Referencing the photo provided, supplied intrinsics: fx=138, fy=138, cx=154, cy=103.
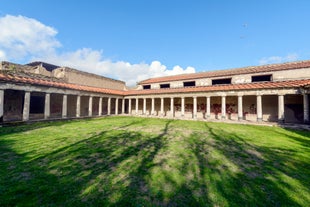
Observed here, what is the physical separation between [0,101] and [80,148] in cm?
1228

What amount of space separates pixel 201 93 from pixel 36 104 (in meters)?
23.1

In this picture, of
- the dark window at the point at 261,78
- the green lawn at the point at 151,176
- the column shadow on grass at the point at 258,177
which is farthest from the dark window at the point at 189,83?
the column shadow on grass at the point at 258,177

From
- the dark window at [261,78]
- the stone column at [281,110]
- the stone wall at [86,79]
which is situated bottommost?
the stone column at [281,110]

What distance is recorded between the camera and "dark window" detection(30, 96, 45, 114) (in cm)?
1841

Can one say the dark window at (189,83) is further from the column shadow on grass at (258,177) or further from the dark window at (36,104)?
the dark window at (36,104)

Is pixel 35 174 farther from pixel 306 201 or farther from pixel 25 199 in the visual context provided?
pixel 306 201

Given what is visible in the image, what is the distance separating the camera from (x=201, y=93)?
20.4 m

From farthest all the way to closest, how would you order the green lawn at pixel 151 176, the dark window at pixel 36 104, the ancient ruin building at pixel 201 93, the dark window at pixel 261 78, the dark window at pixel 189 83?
the dark window at pixel 189 83
the dark window at pixel 261 78
the dark window at pixel 36 104
the ancient ruin building at pixel 201 93
the green lawn at pixel 151 176

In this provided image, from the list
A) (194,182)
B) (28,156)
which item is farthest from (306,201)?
(28,156)

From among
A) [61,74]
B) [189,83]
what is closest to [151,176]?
[189,83]

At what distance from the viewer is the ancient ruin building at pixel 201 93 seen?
590 inches

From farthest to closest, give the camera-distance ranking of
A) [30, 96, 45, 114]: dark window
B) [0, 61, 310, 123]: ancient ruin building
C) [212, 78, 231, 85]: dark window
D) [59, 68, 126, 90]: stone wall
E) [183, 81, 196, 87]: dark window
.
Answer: [183, 81, 196, 87]: dark window → [59, 68, 126, 90]: stone wall → [212, 78, 231, 85]: dark window → [30, 96, 45, 114]: dark window → [0, 61, 310, 123]: ancient ruin building

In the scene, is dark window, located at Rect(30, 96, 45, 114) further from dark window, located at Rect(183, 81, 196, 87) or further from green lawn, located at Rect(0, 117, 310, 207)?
dark window, located at Rect(183, 81, 196, 87)

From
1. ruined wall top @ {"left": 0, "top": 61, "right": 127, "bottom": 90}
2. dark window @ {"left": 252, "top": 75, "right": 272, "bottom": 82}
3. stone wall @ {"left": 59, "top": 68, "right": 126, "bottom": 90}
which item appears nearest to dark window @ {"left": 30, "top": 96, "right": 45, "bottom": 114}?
ruined wall top @ {"left": 0, "top": 61, "right": 127, "bottom": 90}
